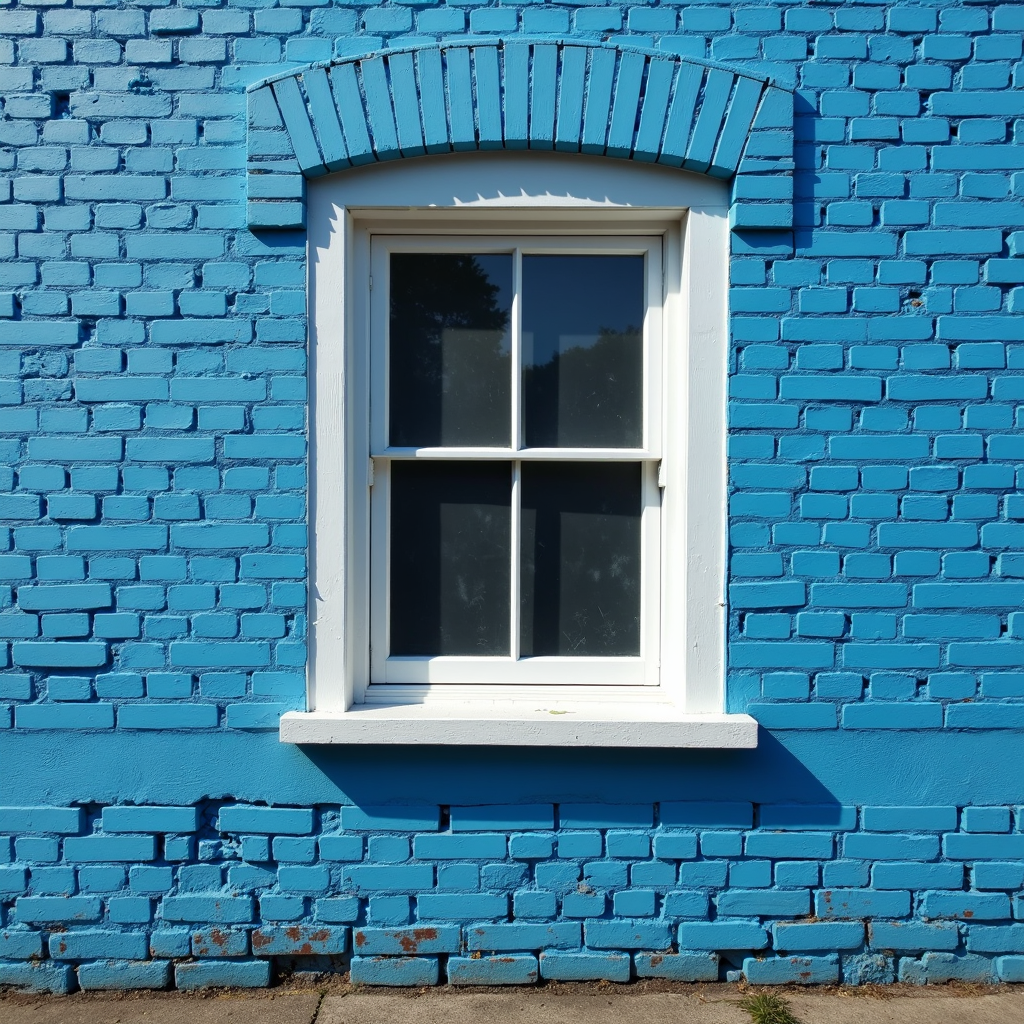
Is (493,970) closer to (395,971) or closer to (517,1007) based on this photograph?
(517,1007)

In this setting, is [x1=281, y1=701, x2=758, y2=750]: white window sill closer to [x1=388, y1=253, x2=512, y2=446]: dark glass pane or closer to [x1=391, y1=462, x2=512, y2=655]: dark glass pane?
[x1=391, y1=462, x2=512, y2=655]: dark glass pane

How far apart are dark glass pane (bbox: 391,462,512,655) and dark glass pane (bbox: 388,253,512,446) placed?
151 millimetres

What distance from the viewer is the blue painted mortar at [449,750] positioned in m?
2.49

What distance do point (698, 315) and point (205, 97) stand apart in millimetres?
1781

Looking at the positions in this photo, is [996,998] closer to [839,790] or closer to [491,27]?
[839,790]

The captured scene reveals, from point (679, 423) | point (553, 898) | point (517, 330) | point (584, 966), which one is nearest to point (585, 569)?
point (679, 423)

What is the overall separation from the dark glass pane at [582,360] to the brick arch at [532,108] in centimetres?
41

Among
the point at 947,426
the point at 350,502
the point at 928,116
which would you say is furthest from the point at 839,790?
the point at 928,116

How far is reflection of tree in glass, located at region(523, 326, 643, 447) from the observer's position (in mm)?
2680

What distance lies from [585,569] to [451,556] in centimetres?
48

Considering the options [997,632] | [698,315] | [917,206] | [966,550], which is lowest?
[997,632]

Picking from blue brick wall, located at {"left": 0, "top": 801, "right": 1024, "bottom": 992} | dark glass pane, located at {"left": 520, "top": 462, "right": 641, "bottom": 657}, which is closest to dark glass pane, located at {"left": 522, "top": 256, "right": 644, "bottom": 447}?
dark glass pane, located at {"left": 520, "top": 462, "right": 641, "bottom": 657}

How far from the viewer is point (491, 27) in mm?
2459

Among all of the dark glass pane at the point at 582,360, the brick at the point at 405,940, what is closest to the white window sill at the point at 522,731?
the brick at the point at 405,940
